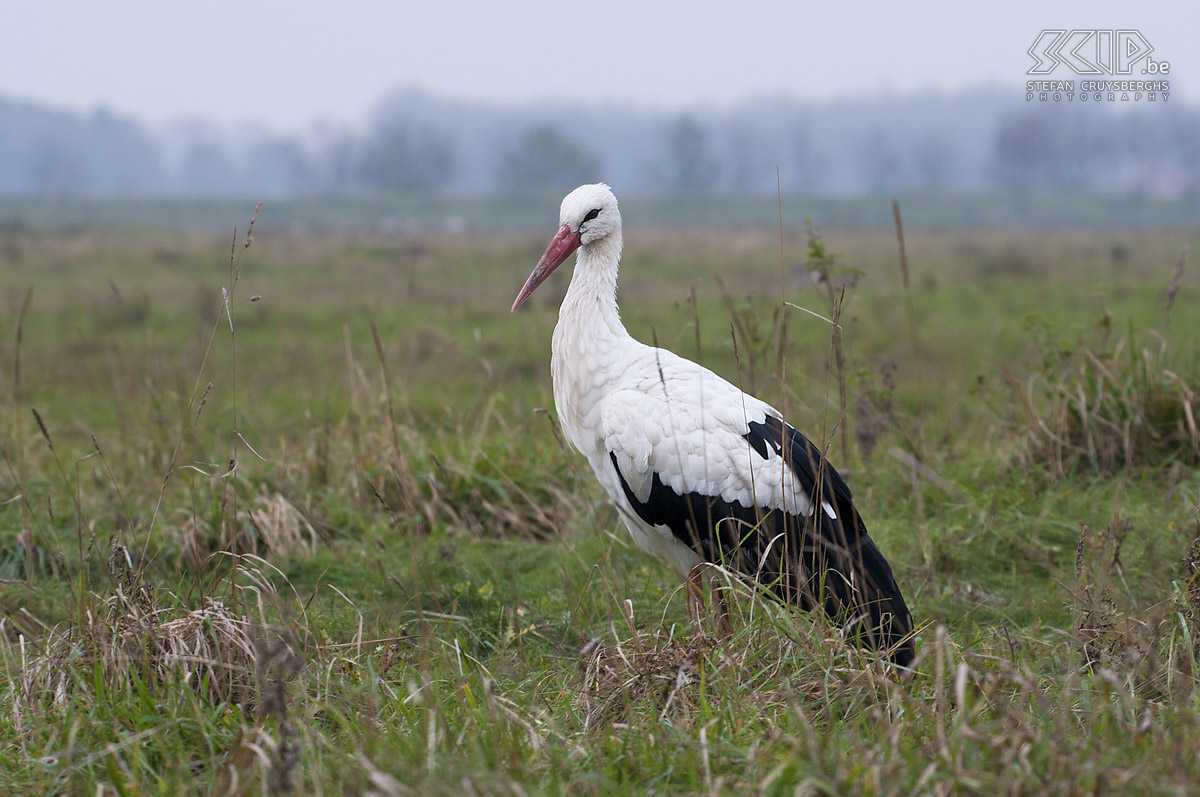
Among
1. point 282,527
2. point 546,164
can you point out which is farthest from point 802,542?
point 546,164

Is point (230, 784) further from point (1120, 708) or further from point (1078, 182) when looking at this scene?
point (1078, 182)

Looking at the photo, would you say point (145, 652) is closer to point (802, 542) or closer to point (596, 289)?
point (802, 542)

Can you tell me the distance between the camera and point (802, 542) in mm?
2984

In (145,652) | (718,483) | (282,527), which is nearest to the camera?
(145,652)

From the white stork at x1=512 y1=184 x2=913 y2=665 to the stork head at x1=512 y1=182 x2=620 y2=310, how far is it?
19cm

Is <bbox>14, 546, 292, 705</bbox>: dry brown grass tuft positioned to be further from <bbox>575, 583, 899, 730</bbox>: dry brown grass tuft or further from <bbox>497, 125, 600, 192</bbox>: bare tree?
<bbox>497, 125, 600, 192</bbox>: bare tree

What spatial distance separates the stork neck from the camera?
367cm

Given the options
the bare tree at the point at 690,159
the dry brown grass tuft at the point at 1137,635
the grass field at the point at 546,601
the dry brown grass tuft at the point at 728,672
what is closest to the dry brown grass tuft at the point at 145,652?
the grass field at the point at 546,601

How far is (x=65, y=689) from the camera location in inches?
104

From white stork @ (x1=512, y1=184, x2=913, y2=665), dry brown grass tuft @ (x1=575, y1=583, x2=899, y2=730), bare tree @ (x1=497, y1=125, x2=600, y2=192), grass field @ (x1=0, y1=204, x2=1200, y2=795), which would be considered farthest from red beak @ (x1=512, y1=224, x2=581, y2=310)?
bare tree @ (x1=497, y1=125, x2=600, y2=192)

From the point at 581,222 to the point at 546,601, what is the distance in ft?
4.65

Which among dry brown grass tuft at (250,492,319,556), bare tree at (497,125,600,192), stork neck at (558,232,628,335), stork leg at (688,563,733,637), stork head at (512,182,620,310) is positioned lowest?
dry brown grass tuft at (250,492,319,556)

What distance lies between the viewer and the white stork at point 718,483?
3053 millimetres

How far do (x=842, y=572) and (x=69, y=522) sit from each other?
3.52 meters
